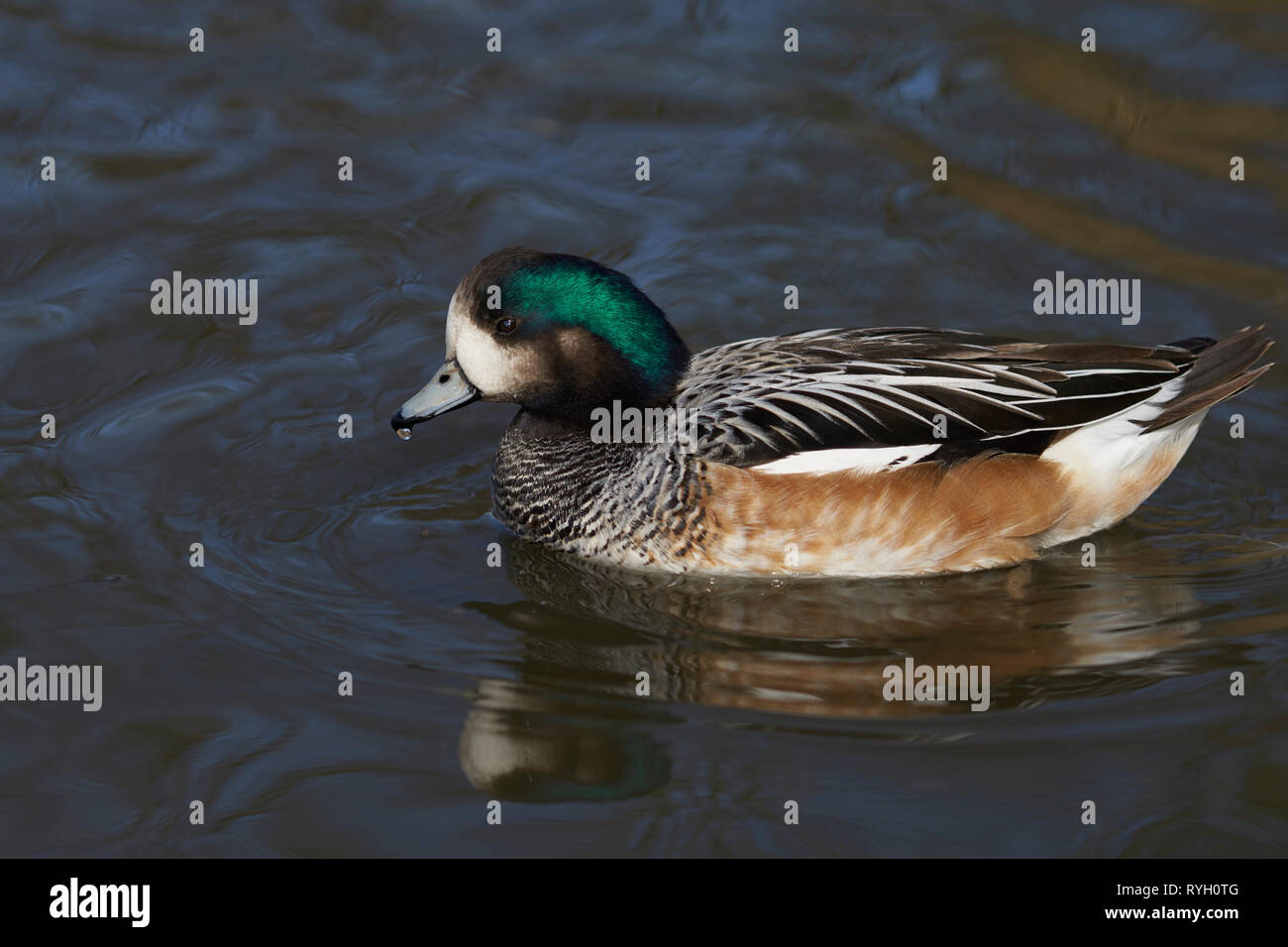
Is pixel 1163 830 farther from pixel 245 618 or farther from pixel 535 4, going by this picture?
pixel 535 4

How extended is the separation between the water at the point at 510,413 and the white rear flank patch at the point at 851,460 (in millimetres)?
534

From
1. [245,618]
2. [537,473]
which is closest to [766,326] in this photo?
[537,473]

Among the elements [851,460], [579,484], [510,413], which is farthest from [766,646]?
[510,413]

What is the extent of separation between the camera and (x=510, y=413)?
30.0ft

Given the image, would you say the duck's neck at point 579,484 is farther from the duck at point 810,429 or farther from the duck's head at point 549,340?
the duck's head at point 549,340

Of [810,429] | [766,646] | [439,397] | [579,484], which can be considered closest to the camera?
[766,646]

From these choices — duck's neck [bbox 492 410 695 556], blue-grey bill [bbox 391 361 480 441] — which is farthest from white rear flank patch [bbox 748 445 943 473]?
blue-grey bill [bbox 391 361 480 441]

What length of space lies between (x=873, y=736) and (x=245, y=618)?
2621mm

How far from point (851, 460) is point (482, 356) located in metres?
1.64

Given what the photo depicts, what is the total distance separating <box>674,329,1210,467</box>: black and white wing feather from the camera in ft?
24.1

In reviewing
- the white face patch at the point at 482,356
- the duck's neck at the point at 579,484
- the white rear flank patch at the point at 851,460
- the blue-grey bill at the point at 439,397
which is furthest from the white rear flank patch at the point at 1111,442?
the blue-grey bill at the point at 439,397

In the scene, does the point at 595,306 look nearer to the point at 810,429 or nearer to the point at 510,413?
the point at 810,429

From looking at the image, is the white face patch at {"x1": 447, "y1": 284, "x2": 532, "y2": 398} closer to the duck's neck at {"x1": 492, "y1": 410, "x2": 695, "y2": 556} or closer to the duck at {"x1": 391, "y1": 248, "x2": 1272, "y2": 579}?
the duck at {"x1": 391, "y1": 248, "x2": 1272, "y2": 579}

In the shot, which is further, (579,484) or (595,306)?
(579,484)
